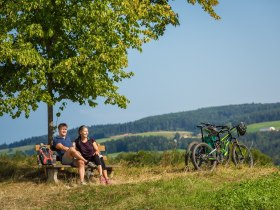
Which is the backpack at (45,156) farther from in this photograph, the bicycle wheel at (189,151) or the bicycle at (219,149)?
the bicycle at (219,149)

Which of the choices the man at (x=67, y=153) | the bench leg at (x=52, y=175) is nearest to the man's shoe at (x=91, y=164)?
the man at (x=67, y=153)

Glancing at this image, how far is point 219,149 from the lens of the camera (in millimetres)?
17344

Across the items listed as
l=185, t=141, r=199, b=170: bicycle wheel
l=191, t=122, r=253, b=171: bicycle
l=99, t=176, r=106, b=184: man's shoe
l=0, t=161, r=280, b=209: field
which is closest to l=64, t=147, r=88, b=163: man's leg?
l=99, t=176, r=106, b=184: man's shoe

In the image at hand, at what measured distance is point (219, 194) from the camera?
11.9 metres

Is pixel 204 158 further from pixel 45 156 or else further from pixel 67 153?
pixel 45 156

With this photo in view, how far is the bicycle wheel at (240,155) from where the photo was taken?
18.2 metres

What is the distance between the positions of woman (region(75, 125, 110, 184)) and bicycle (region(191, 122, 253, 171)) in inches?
110

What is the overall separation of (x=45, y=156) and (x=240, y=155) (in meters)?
6.63

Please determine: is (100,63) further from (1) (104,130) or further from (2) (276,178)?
(1) (104,130)

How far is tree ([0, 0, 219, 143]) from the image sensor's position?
18.3 m

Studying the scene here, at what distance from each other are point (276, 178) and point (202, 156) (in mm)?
3361

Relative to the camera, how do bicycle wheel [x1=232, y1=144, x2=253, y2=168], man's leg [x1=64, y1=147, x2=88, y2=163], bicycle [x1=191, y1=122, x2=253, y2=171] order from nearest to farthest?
man's leg [x1=64, y1=147, x2=88, y2=163] → bicycle [x1=191, y1=122, x2=253, y2=171] → bicycle wheel [x1=232, y1=144, x2=253, y2=168]

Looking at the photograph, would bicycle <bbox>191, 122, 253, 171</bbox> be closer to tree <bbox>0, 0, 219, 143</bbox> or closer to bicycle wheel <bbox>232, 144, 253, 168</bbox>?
bicycle wheel <bbox>232, 144, 253, 168</bbox>

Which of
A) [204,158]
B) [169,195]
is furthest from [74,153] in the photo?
[169,195]
